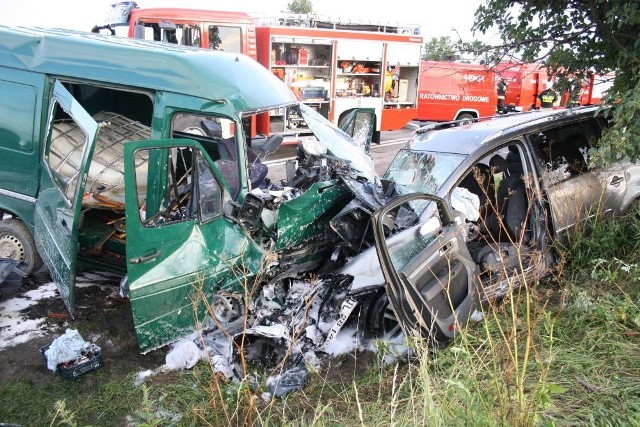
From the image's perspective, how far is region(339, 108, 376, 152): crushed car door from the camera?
6156 mm

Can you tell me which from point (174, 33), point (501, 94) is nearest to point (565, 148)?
point (174, 33)

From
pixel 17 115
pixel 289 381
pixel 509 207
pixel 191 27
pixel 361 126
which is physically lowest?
pixel 289 381

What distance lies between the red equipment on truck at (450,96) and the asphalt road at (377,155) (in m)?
1.00

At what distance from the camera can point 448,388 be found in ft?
8.80

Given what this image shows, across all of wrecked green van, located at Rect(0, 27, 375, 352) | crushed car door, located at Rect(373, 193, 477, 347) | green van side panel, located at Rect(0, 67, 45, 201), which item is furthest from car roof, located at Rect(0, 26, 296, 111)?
crushed car door, located at Rect(373, 193, 477, 347)

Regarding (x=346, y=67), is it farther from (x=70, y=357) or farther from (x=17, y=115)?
(x=70, y=357)

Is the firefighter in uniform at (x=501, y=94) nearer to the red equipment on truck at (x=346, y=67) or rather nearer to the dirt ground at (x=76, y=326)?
the red equipment on truck at (x=346, y=67)

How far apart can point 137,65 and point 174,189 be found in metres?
1.13

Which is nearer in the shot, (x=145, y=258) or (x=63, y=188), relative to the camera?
(x=145, y=258)

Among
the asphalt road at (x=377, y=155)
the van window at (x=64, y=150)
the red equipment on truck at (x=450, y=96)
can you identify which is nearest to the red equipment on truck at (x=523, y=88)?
the red equipment on truck at (x=450, y=96)

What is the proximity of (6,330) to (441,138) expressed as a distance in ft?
13.5

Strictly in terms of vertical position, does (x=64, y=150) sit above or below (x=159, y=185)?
above

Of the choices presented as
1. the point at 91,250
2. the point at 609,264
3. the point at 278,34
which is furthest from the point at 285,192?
the point at 278,34

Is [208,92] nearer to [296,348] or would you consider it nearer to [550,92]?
[296,348]
